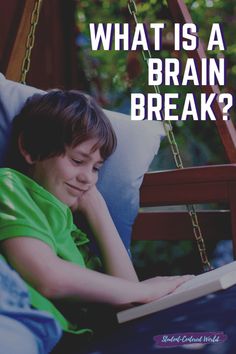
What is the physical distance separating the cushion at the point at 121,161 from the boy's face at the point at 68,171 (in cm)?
17

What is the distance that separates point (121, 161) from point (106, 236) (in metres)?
0.24

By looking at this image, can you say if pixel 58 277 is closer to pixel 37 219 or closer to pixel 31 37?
pixel 37 219

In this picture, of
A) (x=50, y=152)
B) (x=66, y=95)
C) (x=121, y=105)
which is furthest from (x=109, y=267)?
(x=121, y=105)

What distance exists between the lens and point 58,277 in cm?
132

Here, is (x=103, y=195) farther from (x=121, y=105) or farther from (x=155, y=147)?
(x=121, y=105)

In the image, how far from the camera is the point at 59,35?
3.91 metres

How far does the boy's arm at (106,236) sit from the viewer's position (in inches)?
63.2

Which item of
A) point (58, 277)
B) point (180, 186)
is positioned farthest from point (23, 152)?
point (180, 186)

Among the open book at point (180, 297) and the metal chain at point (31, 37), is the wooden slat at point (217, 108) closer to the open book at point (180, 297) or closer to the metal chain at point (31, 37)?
the metal chain at point (31, 37)

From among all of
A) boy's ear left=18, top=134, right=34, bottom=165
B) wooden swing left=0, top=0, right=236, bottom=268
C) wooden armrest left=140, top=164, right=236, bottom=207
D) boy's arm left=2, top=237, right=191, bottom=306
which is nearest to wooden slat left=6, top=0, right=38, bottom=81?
wooden swing left=0, top=0, right=236, bottom=268

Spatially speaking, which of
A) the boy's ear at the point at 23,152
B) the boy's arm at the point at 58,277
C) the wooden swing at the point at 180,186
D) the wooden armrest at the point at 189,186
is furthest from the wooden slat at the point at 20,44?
the boy's arm at the point at 58,277

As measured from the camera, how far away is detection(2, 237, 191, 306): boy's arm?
4.28ft

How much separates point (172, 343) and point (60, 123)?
573 mm

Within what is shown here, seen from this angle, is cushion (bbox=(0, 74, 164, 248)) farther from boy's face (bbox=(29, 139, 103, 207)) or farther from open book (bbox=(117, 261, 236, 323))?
open book (bbox=(117, 261, 236, 323))
